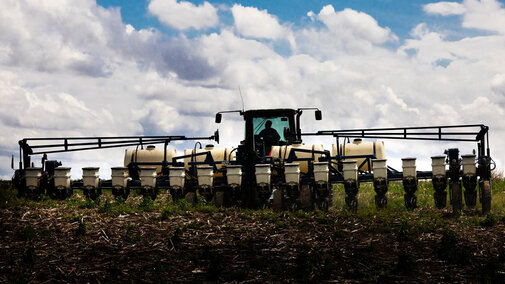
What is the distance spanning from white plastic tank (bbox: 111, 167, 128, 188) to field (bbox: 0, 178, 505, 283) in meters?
2.33

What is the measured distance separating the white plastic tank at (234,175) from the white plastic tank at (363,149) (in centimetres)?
366

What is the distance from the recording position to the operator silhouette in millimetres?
23109

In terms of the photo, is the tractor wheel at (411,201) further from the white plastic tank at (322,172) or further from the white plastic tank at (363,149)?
the white plastic tank at (322,172)

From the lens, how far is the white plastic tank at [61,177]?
21.0 metres

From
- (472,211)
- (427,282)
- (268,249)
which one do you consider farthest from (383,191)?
(427,282)

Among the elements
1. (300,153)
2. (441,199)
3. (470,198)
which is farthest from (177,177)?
(470,198)

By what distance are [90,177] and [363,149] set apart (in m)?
9.67

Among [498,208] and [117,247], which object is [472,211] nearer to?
[498,208]

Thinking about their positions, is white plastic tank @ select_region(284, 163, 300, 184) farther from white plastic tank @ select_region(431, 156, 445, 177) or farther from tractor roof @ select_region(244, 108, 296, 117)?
white plastic tank @ select_region(431, 156, 445, 177)

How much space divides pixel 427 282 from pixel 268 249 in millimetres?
3571

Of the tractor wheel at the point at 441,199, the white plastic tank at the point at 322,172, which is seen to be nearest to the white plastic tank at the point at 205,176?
the white plastic tank at the point at 322,172

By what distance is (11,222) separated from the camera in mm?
16688

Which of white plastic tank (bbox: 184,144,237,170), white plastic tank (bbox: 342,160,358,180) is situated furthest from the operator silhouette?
white plastic tank (bbox: 342,160,358,180)

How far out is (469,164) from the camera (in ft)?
64.3
